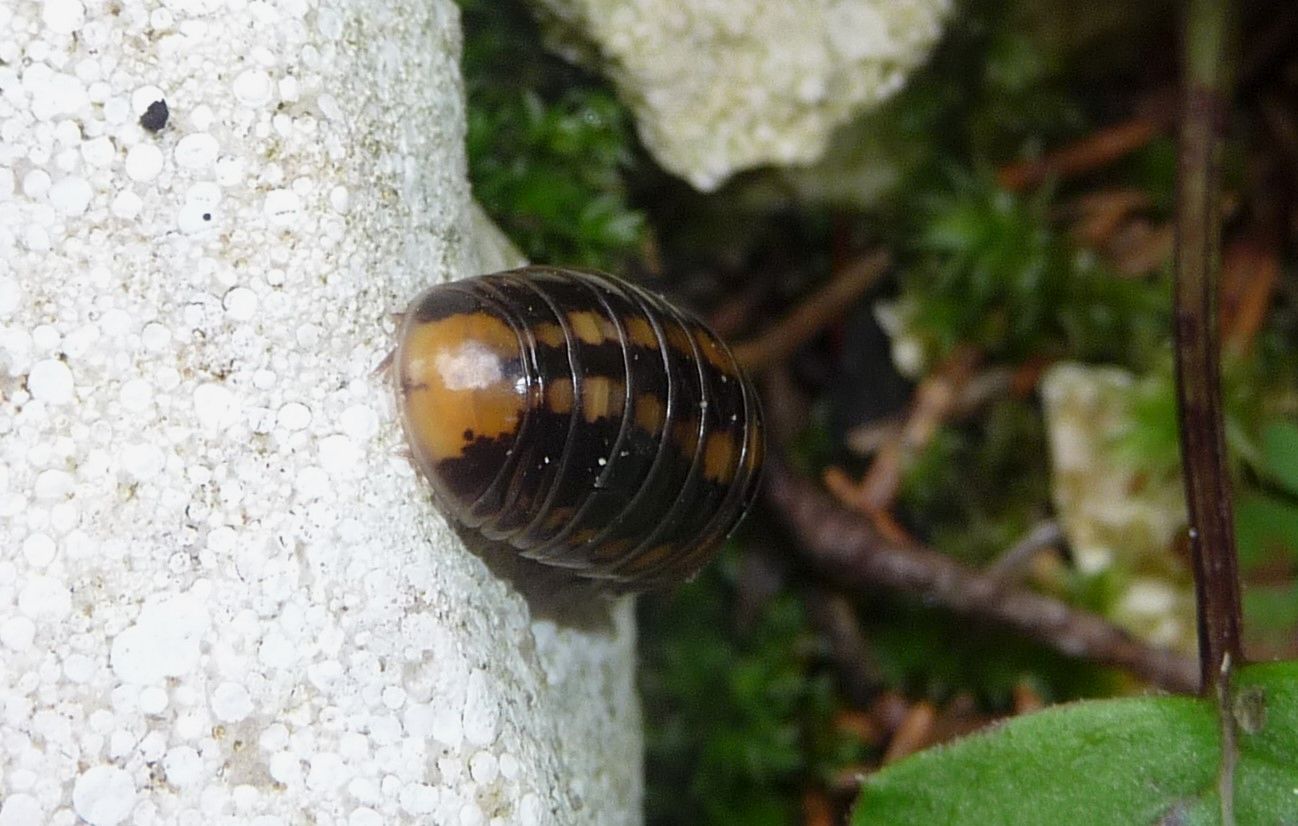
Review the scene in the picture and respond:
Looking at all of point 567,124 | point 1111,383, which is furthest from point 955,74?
point 567,124

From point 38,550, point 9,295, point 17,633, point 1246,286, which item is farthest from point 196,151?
point 1246,286

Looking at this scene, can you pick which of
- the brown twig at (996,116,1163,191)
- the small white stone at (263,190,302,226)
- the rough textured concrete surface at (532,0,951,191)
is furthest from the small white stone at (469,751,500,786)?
the brown twig at (996,116,1163,191)

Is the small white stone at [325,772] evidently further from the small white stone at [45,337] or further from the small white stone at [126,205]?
the small white stone at [126,205]

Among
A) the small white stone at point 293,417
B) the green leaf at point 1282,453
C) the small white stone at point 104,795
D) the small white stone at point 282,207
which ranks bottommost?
the small white stone at point 104,795

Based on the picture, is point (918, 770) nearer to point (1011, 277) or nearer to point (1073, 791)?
point (1073, 791)

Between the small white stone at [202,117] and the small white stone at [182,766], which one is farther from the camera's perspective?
the small white stone at [202,117]

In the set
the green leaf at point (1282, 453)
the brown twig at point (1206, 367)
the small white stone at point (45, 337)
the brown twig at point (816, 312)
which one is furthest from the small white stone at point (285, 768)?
the green leaf at point (1282, 453)

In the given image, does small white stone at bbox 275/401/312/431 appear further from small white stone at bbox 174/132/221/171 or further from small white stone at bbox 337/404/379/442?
small white stone at bbox 174/132/221/171
